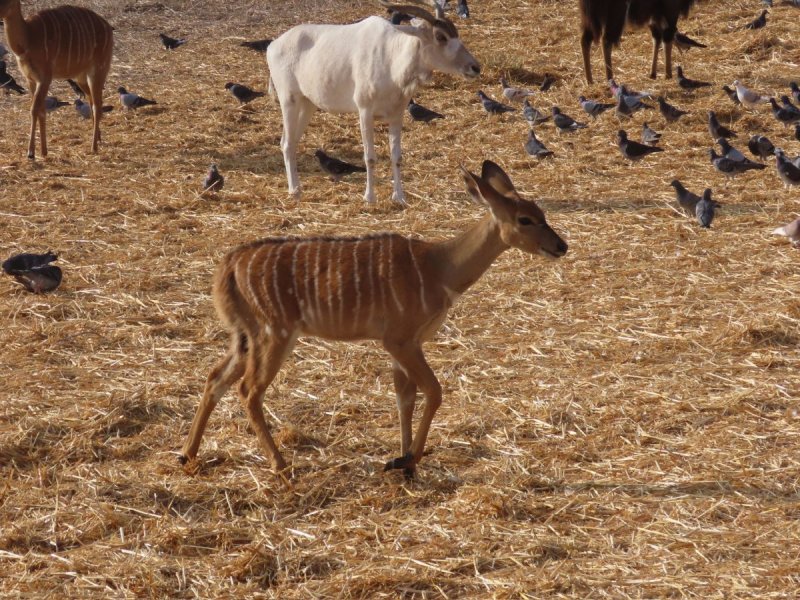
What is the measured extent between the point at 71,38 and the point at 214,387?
307 inches

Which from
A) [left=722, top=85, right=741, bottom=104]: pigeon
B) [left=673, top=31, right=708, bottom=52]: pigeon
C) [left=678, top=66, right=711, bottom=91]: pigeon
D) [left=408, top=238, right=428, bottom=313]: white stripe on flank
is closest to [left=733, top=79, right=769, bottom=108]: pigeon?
[left=722, top=85, right=741, bottom=104]: pigeon

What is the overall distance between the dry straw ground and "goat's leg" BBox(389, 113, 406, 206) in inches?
8.4

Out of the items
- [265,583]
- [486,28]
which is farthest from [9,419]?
[486,28]

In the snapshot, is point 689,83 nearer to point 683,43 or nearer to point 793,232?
point 683,43

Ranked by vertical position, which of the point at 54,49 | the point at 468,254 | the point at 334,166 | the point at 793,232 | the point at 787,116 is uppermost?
the point at 468,254

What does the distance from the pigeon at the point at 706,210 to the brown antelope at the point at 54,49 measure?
20.7 ft

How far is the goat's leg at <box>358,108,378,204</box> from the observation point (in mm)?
10805

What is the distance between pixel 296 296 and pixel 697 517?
2.09 meters

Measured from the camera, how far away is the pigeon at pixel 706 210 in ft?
32.1

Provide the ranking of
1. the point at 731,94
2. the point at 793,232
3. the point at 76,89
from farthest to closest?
the point at 76,89 < the point at 731,94 < the point at 793,232

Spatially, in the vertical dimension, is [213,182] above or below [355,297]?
below

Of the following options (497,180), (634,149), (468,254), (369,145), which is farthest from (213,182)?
(468,254)

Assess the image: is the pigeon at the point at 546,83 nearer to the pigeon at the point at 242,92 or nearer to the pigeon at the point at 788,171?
the pigeon at the point at 242,92

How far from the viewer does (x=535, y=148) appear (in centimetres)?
1212
